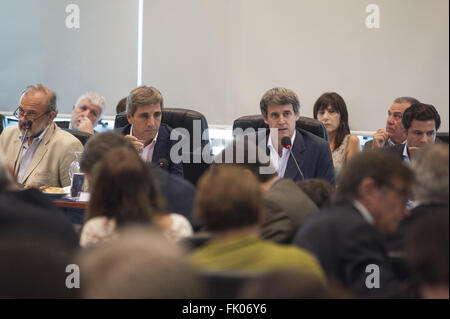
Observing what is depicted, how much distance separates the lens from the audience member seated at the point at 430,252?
5.35 ft

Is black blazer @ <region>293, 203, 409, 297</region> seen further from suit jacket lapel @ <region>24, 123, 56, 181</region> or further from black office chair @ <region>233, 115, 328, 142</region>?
suit jacket lapel @ <region>24, 123, 56, 181</region>

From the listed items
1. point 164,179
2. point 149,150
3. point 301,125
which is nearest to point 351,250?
point 164,179

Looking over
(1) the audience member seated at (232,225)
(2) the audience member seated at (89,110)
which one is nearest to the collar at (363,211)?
(1) the audience member seated at (232,225)

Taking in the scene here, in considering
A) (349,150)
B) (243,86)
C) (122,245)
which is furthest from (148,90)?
(122,245)

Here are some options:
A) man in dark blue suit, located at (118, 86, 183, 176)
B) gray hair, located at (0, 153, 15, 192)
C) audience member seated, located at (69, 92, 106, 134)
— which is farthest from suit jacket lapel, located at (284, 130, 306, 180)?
audience member seated, located at (69, 92, 106, 134)

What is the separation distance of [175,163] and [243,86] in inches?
89.2

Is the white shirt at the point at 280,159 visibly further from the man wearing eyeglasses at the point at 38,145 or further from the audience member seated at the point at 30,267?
the audience member seated at the point at 30,267

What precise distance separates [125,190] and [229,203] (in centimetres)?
45

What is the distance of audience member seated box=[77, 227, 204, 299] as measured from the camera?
1.18 meters

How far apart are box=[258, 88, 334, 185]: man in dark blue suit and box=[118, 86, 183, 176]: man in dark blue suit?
657 mm

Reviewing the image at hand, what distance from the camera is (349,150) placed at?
5.40 meters

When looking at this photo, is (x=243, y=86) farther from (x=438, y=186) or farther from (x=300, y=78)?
(x=438, y=186)

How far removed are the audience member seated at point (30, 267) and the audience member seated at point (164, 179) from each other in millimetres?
1201

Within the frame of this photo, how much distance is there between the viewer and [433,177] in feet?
8.02
